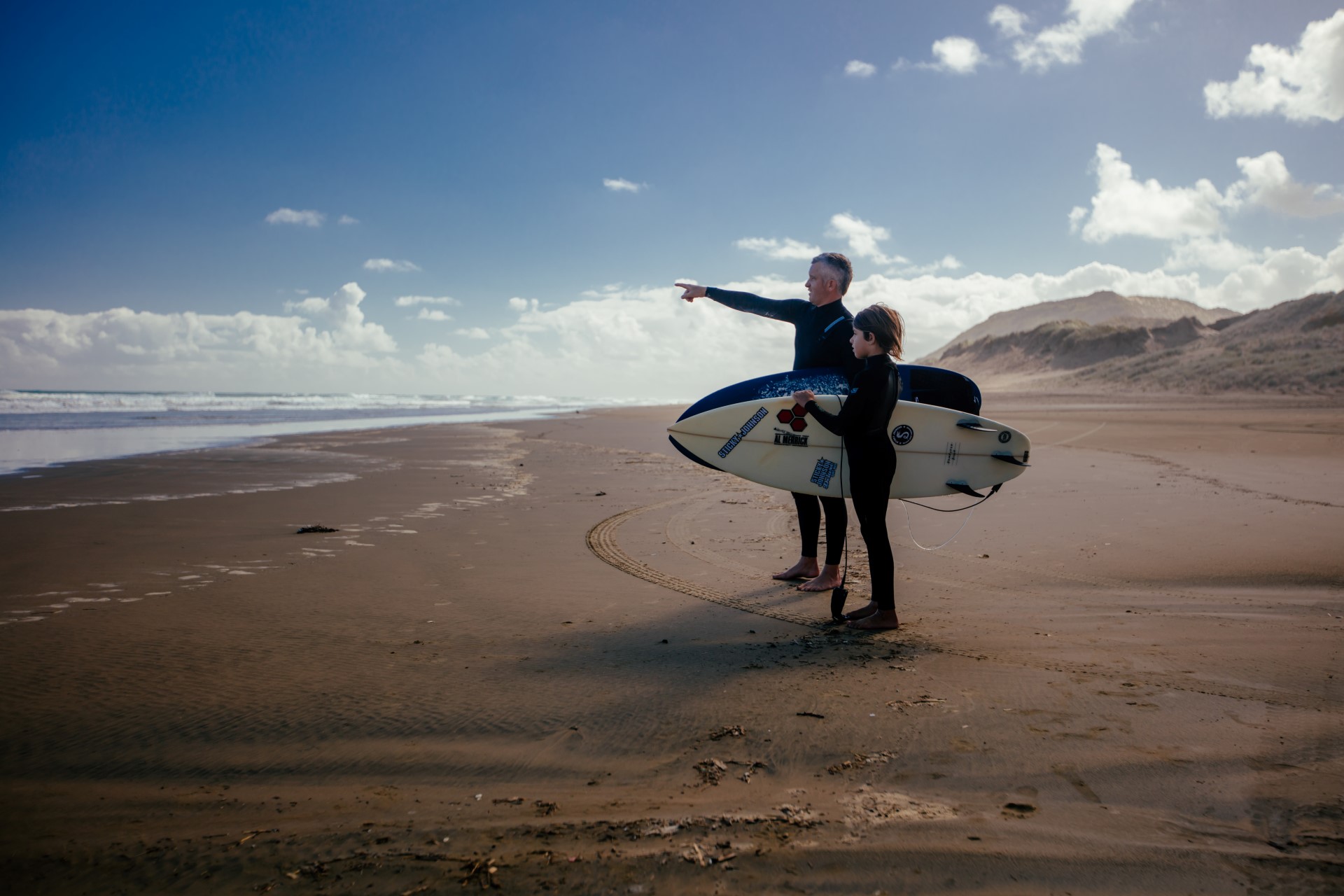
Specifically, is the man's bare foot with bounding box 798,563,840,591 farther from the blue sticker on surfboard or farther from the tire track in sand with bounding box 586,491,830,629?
the blue sticker on surfboard

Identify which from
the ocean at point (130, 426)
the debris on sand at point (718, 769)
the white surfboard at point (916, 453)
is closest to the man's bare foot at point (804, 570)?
the white surfboard at point (916, 453)

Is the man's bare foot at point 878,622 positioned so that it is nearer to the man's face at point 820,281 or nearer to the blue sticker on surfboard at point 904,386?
the blue sticker on surfboard at point 904,386

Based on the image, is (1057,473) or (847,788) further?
(1057,473)

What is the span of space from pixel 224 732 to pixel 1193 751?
3.03 metres

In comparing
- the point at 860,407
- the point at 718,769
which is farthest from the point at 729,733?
the point at 860,407

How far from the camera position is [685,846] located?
1727 mm

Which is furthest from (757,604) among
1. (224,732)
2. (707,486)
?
(707,486)

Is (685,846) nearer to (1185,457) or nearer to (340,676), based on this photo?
(340,676)

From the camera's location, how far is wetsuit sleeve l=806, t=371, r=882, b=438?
3457mm

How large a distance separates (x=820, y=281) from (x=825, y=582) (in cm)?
174

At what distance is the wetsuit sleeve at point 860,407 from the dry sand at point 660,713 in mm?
979

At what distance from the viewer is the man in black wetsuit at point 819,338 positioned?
161 inches

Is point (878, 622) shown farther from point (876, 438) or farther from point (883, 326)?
point (883, 326)

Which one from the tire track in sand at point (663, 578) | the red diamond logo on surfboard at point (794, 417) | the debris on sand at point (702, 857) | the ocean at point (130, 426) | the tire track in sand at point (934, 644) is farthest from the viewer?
the ocean at point (130, 426)
